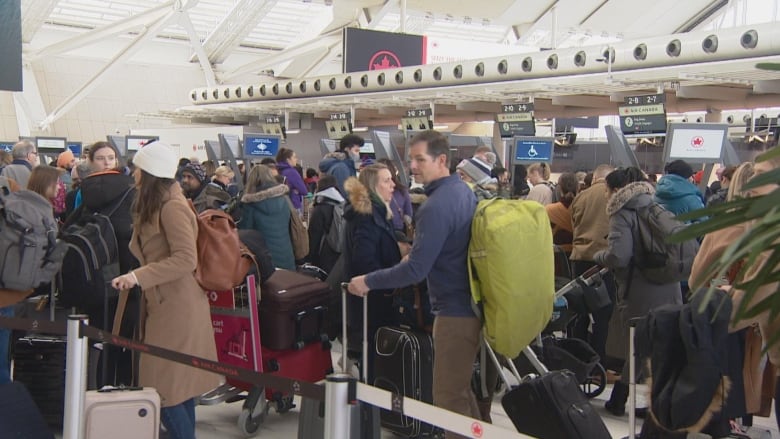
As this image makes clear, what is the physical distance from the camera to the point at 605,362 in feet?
17.9

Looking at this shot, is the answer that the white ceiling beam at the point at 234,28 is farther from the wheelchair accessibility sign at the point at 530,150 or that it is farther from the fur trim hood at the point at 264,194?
the fur trim hood at the point at 264,194

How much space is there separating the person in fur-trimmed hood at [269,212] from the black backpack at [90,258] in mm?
1498

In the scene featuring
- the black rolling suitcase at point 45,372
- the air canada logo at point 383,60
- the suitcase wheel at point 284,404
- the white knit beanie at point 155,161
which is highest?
the air canada logo at point 383,60

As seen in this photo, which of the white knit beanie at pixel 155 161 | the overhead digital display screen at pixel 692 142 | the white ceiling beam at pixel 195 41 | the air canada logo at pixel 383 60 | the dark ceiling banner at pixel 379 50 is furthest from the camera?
the white ceiling beam at pixel 195 41

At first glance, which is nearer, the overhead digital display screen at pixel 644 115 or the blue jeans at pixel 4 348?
the blue jeans at pixel 4 348

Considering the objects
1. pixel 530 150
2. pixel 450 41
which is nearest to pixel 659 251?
pixel 530 150

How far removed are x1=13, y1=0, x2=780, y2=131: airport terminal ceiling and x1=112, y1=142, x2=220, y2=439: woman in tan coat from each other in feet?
22.5

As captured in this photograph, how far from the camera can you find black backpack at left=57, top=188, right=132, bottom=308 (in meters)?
4.06

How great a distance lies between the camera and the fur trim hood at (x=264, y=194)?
5590 millimetres

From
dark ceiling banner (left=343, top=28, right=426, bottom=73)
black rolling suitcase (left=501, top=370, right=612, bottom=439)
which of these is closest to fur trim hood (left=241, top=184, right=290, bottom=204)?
black rolling suitcase (left=501, top=370, right=612, bottom=439)

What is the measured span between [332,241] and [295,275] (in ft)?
4.61

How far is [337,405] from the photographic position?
2240 millimetres

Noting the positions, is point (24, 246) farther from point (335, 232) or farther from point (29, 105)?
point (29, 105)

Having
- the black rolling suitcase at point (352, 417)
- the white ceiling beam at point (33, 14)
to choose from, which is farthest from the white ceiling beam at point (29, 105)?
the black rolling suitcase at point (352, 417)
